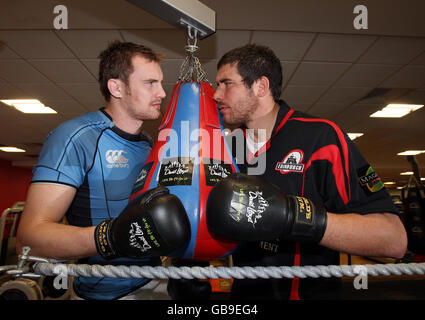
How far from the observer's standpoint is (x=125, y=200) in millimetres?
1146

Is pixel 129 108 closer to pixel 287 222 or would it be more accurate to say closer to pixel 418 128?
pixel 287 222

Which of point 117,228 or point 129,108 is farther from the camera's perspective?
point 129,108

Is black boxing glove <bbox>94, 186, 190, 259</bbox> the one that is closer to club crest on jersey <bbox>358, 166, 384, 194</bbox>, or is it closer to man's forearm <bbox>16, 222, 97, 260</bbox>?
man's forearm <bbox>16, 222, 97, 260</bbox>

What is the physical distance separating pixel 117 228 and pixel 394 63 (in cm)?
365

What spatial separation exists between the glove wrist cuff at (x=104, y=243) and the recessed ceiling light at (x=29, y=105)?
14.7 feet

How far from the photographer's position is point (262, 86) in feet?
4.54

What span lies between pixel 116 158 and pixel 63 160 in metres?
0.23

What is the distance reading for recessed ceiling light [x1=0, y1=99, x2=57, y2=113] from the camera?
4.42 meters

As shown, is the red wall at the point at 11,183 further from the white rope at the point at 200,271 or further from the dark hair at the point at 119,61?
the white rope at the point at 200,271

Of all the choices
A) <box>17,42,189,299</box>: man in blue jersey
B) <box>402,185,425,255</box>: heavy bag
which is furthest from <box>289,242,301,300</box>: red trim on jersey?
<box>402,185,425,255</box>: heavy bag

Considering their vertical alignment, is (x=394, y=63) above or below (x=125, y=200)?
above

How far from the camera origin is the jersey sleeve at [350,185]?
0.96m

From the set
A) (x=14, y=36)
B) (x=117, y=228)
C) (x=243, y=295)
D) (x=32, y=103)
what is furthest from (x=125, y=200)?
(x=32, y=103)

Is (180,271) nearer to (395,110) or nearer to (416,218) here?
(416,218)
